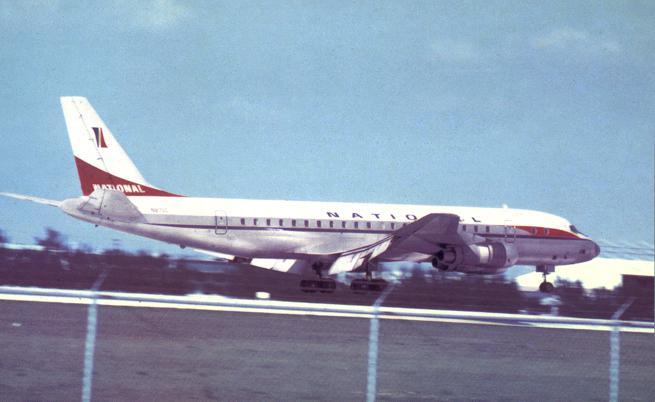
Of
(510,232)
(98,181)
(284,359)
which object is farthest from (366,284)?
(98,181)

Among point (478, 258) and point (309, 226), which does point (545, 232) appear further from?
point (309, 226)

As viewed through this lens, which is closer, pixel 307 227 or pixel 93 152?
pixel 307 227

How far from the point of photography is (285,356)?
22.7ft

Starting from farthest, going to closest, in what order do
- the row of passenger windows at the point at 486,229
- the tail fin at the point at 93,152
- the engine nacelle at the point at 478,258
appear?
the row of passenger windows at the point at 486,229 → the tail fin at the point at 93,152 → the engine nacelle at the point at 478,258

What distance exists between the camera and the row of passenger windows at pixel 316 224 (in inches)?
1025

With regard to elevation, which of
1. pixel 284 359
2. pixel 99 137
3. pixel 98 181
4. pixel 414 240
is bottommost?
pixel 284 359

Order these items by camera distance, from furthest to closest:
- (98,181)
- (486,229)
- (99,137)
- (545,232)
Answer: (545,232)
(486,229)
(99,137)
(98,181)

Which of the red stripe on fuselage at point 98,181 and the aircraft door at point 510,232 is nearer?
the red stripe on fuselage at point 98,181

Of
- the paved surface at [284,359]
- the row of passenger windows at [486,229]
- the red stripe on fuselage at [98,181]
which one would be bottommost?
the paved surface at [284,359]

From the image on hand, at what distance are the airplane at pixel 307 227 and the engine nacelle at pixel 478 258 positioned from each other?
28mm

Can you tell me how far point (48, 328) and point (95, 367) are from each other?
0.48 metres

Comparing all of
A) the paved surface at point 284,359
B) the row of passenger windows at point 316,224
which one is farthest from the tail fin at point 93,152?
the paved surface at point 284,359

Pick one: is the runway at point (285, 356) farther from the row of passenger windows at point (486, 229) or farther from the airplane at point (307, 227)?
the row of passenger windows at point (486, 229)

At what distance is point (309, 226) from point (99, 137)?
695 cm
